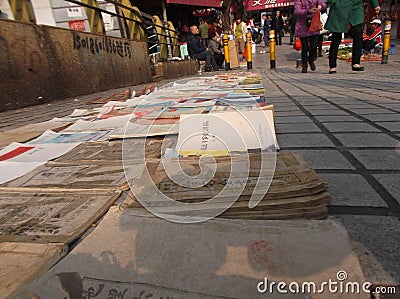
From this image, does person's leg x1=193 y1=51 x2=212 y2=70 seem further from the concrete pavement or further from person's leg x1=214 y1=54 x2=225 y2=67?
the concrete pavement

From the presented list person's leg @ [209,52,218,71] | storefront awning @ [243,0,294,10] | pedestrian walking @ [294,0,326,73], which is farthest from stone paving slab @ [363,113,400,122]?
storefront awning @ [243,0,294,10]

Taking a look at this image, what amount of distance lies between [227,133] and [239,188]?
1.60 feet

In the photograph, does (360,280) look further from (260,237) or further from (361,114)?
(361,114)

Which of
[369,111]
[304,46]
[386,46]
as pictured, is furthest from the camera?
[386,46]

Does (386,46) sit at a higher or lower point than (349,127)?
higher

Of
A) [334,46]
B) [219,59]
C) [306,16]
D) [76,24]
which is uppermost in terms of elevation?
[76,24]

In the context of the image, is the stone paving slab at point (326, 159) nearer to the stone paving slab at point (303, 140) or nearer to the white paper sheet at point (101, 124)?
the stone paving slab at point (303, 140)

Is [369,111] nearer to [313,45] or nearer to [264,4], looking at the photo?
[313,45]

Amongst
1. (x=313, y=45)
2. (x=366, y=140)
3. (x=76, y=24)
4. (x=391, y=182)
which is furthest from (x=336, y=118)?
(x=76, y=24)

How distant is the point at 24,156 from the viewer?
1281 mm

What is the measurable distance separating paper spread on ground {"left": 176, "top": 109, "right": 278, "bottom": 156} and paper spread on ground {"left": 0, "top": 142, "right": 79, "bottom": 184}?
1.90 feet

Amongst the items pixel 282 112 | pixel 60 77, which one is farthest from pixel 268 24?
pixel 282 112

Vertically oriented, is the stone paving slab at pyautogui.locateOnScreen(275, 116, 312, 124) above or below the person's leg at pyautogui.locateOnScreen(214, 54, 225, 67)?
below

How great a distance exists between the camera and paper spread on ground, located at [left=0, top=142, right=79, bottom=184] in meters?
1.09
